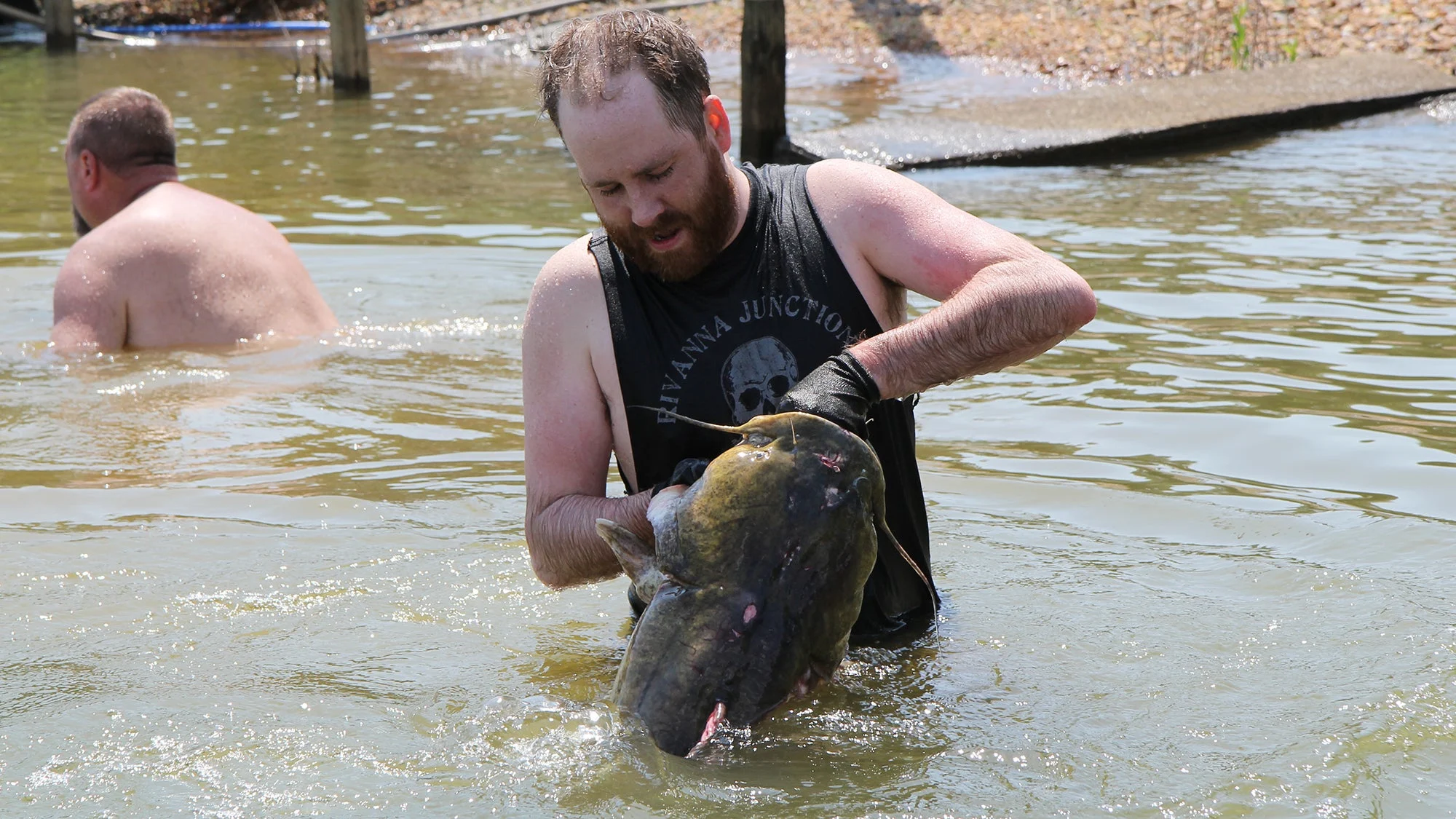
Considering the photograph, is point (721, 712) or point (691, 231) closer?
point (721, 712)

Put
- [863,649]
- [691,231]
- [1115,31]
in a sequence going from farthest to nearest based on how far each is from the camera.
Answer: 1. [1115,31]
2. [863,649]
3. [691,231]

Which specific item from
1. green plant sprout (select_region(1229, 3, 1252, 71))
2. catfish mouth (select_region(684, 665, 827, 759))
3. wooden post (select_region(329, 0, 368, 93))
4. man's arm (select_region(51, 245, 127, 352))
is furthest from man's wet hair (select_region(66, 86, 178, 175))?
green plant sprout (select_region(1229, 3, 1252, 71))

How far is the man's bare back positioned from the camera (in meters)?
6.60

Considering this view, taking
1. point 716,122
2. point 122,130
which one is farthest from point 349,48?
point 716,122

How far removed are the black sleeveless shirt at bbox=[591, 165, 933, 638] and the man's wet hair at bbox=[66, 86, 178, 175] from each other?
4.14 meters

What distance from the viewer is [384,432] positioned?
19.5 feet

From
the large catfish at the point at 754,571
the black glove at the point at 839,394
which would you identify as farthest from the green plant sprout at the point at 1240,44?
the large catfish at the point at 754,571

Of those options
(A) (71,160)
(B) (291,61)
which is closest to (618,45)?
(A) (71,160)

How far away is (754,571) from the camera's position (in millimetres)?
2826

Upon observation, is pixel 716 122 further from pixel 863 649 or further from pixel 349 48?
pixel 349 48

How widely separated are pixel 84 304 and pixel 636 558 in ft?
15.1

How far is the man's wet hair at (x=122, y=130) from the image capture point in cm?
673

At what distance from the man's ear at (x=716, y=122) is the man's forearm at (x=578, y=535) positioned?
2.68 feet

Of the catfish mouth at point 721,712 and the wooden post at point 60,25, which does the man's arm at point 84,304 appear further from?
the wooden post at point 60,25
